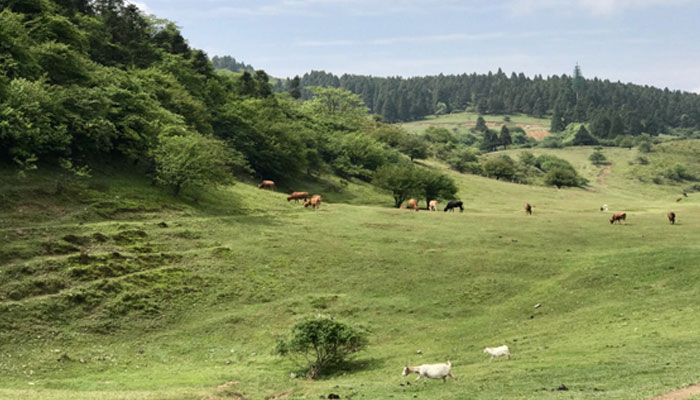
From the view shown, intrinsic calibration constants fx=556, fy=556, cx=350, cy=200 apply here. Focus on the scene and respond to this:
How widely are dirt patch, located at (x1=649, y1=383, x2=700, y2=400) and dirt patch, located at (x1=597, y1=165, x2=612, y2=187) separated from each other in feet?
507

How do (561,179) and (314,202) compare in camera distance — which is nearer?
(314,202)

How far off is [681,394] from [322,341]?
45.7 feet

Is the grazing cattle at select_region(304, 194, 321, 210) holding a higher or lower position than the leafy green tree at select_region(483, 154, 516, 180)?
lower

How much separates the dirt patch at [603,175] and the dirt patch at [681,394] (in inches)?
6084

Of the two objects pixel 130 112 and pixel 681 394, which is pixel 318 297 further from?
pixel 130 112

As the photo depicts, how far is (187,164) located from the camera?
5259cm

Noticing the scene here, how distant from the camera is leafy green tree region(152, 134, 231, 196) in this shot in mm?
52472

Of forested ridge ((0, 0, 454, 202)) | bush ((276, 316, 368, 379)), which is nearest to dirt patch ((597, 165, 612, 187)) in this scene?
forested ridge ((0, 0, 454, 202))

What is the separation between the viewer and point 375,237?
47625 mm

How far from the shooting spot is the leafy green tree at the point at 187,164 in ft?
172

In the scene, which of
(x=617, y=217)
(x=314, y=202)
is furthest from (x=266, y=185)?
(x=617, y=217)

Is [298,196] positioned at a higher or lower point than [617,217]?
lower

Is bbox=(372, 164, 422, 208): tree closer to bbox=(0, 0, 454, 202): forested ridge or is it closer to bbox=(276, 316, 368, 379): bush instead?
bbox=(0, 0, 454, 202): forested ridge

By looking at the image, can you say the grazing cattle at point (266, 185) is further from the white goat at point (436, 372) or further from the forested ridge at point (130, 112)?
the white goat at point (436, 372)
